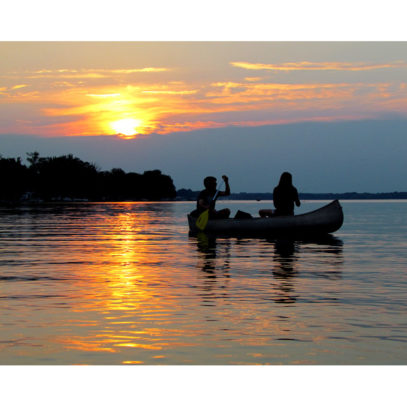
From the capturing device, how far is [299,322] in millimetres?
10414

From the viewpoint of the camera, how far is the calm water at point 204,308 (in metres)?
8.69

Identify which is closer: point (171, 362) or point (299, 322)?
point (171, 362)

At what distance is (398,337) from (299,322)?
1453 mm

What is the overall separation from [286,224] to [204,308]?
55.3 ft

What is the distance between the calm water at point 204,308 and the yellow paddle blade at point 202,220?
7172mm

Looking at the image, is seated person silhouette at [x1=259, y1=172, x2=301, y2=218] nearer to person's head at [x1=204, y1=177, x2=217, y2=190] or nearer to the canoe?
the canoe

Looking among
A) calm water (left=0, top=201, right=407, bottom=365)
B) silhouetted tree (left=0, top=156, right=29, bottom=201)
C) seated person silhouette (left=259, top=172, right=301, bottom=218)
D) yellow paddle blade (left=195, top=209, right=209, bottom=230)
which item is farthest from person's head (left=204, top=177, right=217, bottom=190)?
silhouetted tree (left=0, top=156, right=29, bottom=201)

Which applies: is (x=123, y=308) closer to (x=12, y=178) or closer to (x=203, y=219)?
(x=203, y=219)

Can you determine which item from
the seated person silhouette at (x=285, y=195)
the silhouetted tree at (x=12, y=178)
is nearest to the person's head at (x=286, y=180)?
the seated person silhouette at (x=285, y=195)

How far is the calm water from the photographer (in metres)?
8.69

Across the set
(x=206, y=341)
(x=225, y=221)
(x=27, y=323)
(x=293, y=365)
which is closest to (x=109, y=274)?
(x=27, y=323)

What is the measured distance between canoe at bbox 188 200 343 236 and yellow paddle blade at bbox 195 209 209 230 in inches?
6.9

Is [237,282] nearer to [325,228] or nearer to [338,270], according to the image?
[338,270]

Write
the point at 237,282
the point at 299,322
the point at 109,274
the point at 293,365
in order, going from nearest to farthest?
the point at 293,365 < the point at 299,322 < the point at 237,282 < the point at 109,274
